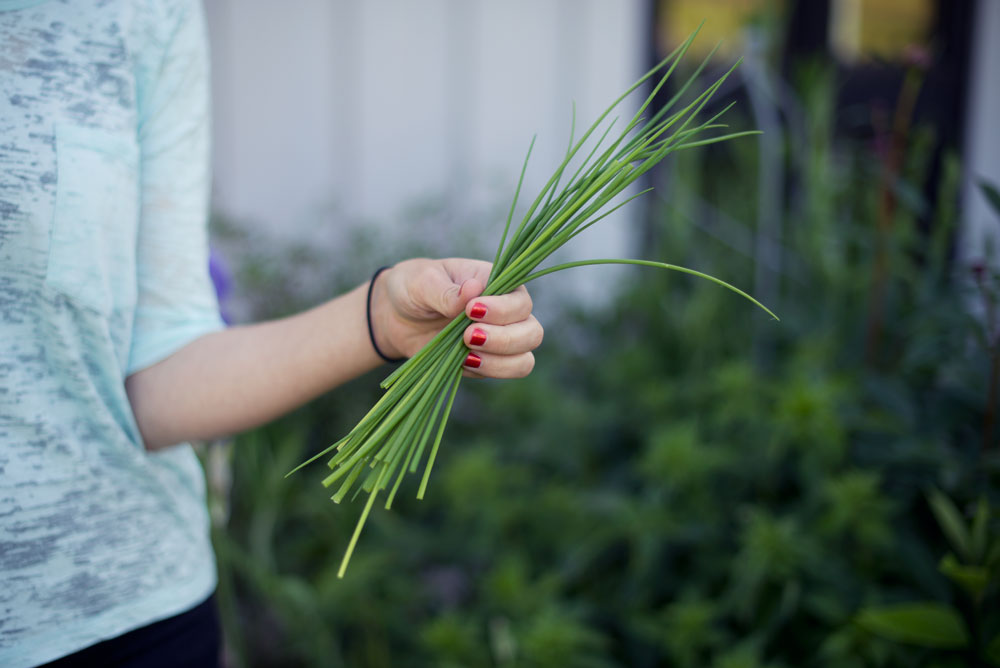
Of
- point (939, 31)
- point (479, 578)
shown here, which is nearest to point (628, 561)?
point (479, 578)

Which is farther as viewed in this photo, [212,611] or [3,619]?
[212,611]

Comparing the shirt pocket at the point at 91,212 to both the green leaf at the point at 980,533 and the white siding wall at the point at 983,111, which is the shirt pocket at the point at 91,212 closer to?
the green leaf at the point at 980,533

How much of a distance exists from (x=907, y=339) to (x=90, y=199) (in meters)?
1.65

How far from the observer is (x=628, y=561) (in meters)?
1.52

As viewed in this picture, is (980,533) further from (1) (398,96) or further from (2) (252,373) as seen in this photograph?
(1) (398,96)

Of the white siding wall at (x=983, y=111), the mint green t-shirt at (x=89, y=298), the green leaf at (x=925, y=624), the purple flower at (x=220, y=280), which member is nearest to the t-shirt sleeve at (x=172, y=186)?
the mint green t-shirt at (x=89, y=298)

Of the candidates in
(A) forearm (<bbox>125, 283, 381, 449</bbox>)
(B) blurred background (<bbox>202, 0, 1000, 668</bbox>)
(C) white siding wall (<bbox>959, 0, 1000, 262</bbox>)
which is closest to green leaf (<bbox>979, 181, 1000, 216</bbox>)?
(B) blurred background (<bbox>202, 0, 1000, 668</bbox>)

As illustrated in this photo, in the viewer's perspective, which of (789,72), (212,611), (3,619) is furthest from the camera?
(789,72)

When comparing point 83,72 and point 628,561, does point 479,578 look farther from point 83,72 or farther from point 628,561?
point 83,72

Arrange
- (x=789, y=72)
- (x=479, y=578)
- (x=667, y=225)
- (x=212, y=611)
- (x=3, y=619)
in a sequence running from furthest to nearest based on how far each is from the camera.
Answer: (x=789, y=72) → (x=667, y=225) → (x=479, y=578) → (x=212, y=611) → (x=3, y=619)

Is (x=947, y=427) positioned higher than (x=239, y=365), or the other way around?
(x=239, y=365)

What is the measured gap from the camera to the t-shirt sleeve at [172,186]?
744 mm

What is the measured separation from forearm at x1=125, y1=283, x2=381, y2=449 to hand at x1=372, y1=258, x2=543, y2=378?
0.04m

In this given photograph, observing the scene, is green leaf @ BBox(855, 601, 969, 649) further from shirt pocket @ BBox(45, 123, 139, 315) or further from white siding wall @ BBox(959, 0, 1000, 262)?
white siding wall @ BBox(959, 0, 1000, 262)
